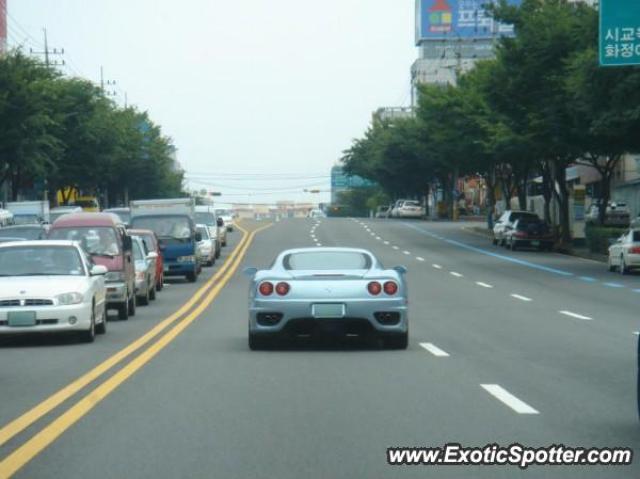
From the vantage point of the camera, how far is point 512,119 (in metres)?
55.0

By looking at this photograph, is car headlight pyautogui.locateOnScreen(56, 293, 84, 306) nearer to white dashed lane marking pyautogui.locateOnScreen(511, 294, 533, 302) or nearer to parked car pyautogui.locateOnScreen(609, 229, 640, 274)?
white dashed lane marking pyautogui.locateOnScreen(511, 294, 533, 302)

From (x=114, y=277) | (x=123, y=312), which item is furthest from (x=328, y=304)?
(x=114, y=277)

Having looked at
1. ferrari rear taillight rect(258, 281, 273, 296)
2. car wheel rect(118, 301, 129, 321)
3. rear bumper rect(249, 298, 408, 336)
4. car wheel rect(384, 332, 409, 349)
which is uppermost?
ferrari rear taillight rect(258, 281, 273, 296)

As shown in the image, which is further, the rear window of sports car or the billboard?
the billboard

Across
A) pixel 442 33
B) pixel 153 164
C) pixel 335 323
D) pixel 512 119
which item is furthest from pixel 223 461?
pixel 442 33

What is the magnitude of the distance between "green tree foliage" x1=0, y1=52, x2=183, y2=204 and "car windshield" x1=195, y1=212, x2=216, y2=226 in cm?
930

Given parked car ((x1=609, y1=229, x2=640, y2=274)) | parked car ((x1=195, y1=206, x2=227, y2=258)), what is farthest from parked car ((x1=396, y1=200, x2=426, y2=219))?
parked car ((x1=609, y1=229, x2=640, y2=274))

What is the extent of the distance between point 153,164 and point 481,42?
82339 millimetres

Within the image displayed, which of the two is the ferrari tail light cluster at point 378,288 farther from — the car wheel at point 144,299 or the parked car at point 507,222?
the parked car at point 507,222

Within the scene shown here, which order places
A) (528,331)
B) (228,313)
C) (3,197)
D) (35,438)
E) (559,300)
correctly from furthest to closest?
(3,197)
(559,300)
(228,313)
(528,331)
(35,438)

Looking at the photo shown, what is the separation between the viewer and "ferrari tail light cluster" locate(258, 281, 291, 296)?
16.8 metres

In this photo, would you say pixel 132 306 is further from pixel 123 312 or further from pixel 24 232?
pixel 24 232

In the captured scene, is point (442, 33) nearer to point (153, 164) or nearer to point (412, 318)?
point (153, 164)

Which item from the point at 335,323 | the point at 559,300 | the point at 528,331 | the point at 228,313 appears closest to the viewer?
the point at 335,323
